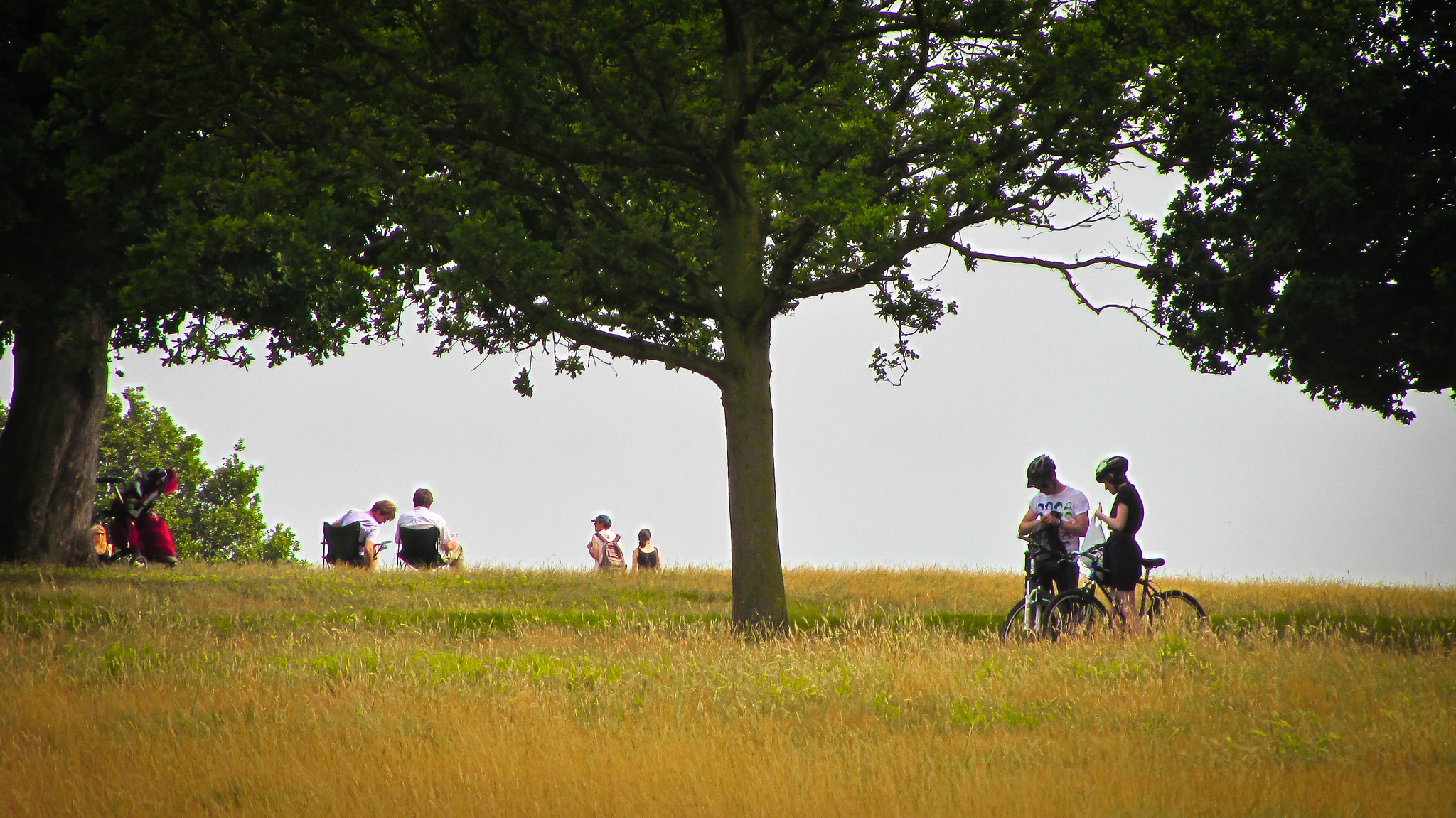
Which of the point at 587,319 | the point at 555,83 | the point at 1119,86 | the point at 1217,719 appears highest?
the point at 555,83

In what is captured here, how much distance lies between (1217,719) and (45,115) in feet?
60.7

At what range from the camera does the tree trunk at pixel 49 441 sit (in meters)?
19.2

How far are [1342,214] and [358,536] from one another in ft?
59.7

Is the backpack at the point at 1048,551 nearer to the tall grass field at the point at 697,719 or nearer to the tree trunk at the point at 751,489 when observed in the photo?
the tall grass field at the point at 697,719

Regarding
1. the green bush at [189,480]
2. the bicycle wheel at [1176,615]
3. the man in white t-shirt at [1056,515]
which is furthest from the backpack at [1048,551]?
the green bush at [189,480]

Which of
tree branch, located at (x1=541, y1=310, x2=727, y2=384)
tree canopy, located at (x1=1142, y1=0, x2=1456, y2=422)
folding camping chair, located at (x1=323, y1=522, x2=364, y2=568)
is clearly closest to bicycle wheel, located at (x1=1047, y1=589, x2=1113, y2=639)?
tree branch, located at (x1=541, y1=310, x2=727, y2=384)

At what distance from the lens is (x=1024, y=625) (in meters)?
10.8

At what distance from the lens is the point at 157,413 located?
1857 inches

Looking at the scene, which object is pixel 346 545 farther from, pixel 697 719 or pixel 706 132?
pixel 697 719

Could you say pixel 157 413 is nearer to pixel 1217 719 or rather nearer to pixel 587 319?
pixel 587 319

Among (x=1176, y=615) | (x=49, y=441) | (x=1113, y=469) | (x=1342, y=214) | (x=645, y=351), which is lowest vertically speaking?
(x=1176, y=615)

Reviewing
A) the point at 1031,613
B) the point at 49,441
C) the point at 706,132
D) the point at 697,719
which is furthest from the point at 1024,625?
the point at 49,441

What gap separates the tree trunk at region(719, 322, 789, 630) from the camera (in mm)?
Answer: 13875

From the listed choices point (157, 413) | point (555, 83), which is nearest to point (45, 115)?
point (555, 83)
